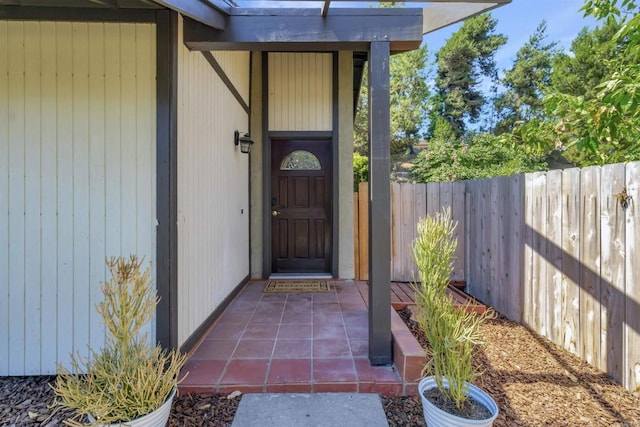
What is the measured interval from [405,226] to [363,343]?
221 cm

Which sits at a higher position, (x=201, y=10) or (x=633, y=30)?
(x=633, y=30)

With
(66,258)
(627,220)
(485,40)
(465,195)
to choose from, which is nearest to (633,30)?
(627,220)

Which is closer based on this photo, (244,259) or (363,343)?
(363,343)

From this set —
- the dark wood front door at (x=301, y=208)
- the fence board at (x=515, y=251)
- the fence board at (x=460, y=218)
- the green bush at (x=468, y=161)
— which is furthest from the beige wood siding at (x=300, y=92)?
the green bush at (x=468, y=161)

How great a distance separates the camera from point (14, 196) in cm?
202

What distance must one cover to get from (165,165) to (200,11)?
3.07 feet

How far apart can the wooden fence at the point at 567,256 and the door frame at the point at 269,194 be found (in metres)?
1.68

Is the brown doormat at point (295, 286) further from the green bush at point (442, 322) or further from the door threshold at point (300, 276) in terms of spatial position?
the green bush at point (442, 322)

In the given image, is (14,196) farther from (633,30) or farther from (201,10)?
(633,30)

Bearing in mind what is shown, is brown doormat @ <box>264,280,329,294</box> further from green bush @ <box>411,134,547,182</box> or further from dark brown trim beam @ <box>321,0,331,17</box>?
green bush @ <box>411,134,547,182</box>

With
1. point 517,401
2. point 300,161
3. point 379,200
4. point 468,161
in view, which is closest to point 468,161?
point 468,161

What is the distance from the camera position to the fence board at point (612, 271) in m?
1.93

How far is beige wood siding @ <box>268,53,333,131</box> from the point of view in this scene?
4430 mm

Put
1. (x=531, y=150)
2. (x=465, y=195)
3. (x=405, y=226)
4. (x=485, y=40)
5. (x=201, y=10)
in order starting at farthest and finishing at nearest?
(x=485, y=40) < (x=405, y=226) < (x=465, y=195) < (x=531, y=150) < (x=201, y=10)
